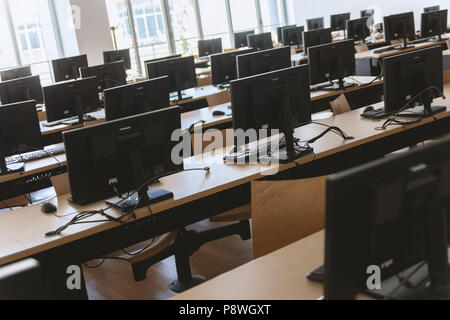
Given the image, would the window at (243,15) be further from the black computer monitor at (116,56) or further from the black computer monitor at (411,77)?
the black computer monitor at (411,77)

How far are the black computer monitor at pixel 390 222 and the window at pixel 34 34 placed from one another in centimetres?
961

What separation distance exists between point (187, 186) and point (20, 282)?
1.99 meters

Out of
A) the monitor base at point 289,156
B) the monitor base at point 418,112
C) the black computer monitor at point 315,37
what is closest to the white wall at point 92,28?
the black computer monitor at point 315,37

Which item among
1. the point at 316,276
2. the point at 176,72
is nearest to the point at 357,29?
the point at 176,72

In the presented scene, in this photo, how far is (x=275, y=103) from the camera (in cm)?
330

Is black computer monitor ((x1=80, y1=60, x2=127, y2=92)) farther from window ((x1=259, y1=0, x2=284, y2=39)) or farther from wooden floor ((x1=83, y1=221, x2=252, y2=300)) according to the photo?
window ((x1=259, y1=0, x2=284, y2=39))

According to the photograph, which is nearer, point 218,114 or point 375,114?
point 375,114

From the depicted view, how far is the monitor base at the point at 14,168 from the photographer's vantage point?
395cm

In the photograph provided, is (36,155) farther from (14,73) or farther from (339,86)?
(14,73)

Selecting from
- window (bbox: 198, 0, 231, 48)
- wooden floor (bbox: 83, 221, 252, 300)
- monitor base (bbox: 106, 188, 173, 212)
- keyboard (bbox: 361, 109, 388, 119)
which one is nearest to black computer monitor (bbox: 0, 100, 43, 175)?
wooden floor (bbox: 83, 221, 252, 300)

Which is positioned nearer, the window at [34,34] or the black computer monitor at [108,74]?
the black computer monitor at [108,74]

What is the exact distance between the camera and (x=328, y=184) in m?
1.23

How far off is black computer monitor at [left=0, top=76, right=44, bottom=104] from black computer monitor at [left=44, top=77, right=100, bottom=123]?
104 centimetres

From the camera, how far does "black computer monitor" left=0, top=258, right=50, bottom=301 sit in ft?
3.37
